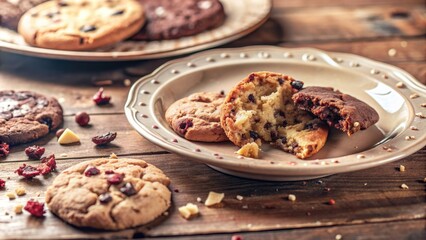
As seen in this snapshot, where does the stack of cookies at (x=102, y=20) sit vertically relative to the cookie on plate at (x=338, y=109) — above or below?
below

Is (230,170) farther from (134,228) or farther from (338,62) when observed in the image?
(338,62)

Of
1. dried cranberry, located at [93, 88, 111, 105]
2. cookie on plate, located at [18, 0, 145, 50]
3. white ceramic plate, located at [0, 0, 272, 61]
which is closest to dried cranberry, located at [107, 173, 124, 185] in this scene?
dried cranberry, located at [93, 88, 111, 105]

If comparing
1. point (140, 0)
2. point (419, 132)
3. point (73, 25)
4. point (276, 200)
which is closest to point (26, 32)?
point (73, 25)

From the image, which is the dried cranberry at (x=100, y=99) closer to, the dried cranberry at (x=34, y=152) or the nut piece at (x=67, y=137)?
the nut piece at (x=67, y=137)

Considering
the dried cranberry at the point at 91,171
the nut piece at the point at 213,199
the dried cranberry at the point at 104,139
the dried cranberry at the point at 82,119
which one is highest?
the dried cranberry at the point at 91,171

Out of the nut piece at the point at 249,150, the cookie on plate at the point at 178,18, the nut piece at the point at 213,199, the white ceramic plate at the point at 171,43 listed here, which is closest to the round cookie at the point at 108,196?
the nut piece at the point at 213,199

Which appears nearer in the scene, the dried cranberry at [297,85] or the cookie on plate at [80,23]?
the dried cranberry at [297,85]

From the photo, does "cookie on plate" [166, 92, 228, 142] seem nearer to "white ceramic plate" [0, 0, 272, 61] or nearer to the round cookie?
the round cookie
